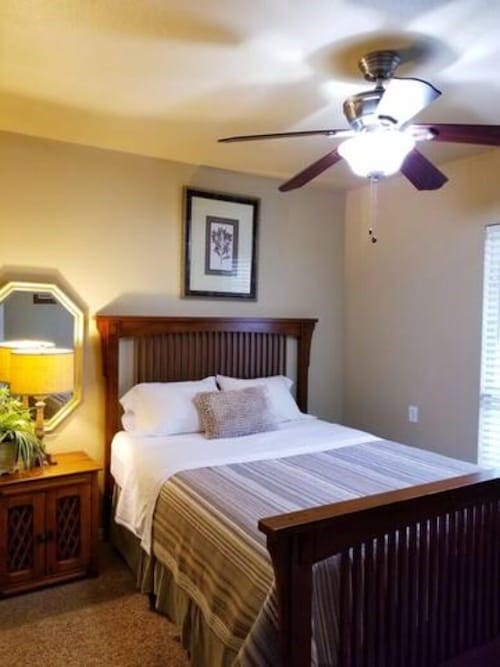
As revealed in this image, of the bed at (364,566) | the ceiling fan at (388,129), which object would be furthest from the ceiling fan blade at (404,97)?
the bed at (364,566)

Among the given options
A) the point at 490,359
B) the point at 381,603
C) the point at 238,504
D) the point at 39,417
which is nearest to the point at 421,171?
the point at 490,359

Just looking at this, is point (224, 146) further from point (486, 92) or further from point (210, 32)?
point (486, 92)

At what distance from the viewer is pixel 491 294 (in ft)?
10.4

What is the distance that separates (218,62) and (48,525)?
2.37m

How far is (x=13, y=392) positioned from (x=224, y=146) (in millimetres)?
1890

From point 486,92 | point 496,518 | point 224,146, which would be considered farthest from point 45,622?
point 486,92

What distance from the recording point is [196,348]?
3545 mm

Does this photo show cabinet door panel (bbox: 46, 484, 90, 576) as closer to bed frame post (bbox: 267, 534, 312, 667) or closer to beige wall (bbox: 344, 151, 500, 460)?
bed frame post (bbox: 267, 534, 312, 667)

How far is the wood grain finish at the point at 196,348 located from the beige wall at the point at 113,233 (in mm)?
142

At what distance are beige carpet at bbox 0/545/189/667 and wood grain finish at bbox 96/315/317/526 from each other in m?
0.69

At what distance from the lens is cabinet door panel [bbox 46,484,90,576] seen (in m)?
2.68

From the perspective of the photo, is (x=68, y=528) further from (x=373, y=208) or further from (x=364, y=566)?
(x=373, y=208)

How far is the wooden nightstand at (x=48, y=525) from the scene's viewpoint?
258 centimetres

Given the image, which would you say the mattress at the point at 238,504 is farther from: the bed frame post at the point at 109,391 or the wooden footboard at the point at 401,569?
the bed frame post at the point at 109,391
